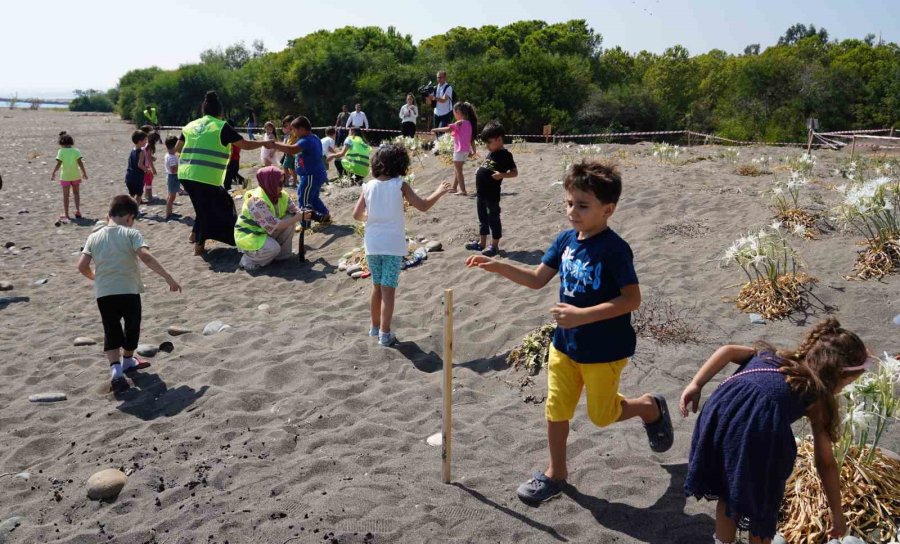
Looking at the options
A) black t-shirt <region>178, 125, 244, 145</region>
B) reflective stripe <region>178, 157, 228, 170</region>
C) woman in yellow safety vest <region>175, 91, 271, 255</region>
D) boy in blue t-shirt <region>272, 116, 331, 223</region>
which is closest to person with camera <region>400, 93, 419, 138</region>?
boy in blue t-shirt <region>272, 116, 331, 223</region>

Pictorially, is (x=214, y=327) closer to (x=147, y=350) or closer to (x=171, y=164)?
(x=147, y=350)

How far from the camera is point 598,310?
10.6 ft

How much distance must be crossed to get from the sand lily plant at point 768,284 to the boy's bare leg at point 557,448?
3.03m

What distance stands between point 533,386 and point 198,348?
9.71ft

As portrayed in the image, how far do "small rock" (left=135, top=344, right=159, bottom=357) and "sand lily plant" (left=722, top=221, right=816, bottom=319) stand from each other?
16.3 feet

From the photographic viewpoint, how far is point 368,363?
18.1 ft

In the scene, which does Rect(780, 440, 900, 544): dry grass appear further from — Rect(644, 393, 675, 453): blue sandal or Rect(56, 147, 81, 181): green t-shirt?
Rect(56, 147, 81, 181): green t-shirt

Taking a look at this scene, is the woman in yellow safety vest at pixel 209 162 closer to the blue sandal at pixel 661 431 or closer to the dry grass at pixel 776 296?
the dry grass at pixel 776 296

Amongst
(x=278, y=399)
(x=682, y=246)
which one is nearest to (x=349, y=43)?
(x=682, y=246)

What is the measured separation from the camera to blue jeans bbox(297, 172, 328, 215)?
33.0ft

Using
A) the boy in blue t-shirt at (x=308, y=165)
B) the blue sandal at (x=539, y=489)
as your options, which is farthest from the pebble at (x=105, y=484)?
the boy in blue t-shirt at (x=308, y=165)

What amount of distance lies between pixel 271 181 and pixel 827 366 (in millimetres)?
7051

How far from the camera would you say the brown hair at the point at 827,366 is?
107 inches

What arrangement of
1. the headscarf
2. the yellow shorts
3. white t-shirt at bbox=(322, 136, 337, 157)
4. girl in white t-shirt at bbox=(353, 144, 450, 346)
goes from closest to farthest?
the yellow shorts < girl in white t-shirt at bbox=(353, 144, 450, 346) < the headscarf < white t-shirt at bbox=(322, 136, 337, 157)
